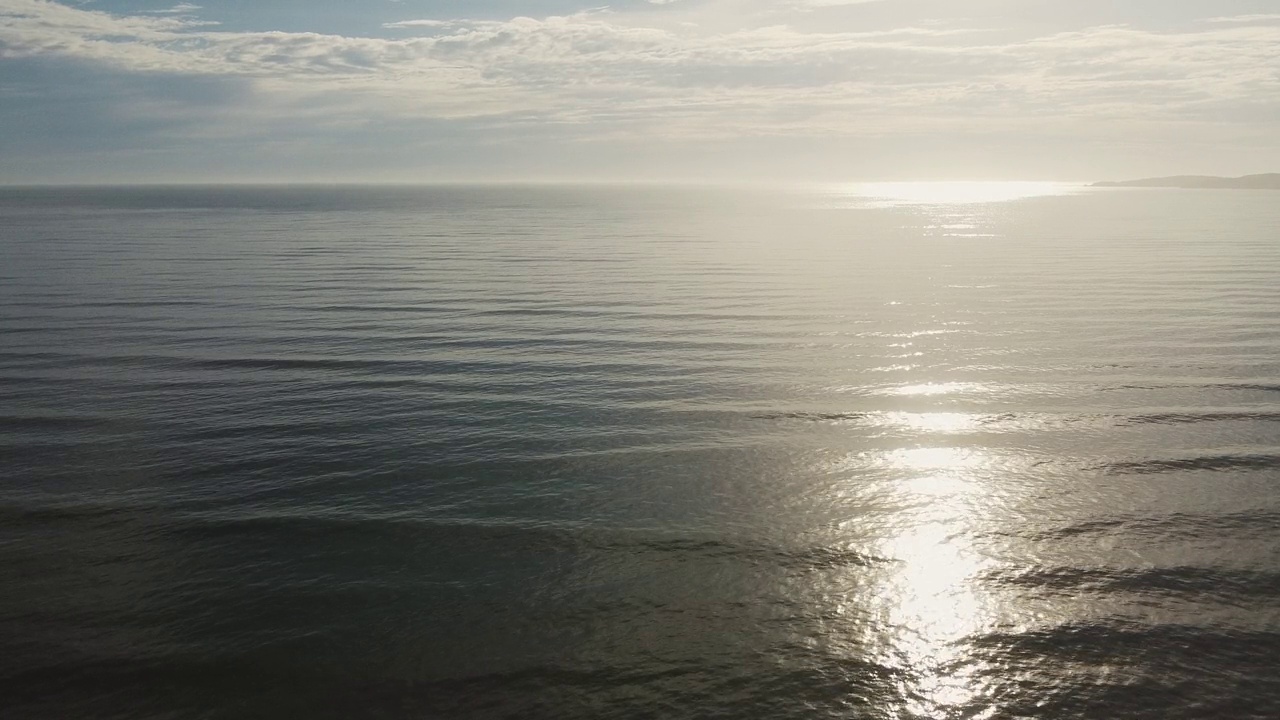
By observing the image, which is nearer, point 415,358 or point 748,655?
point 748,655

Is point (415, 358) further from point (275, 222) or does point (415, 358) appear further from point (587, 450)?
point (275, 222)

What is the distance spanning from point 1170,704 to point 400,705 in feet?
32.6

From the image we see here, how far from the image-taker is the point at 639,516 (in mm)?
17578

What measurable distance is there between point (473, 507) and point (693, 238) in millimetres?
84229

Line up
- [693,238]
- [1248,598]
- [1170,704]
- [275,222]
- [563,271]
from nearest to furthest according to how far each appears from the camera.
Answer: [1170,704], [1248,598], [563,271], [693,238], [275,222]

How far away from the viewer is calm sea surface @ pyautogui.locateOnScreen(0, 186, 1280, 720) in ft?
39.8

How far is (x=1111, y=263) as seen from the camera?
67.1m

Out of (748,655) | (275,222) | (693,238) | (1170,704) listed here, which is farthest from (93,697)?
(275,222)

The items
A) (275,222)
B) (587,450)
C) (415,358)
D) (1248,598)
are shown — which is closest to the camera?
(1248,598)

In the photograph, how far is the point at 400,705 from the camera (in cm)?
1154

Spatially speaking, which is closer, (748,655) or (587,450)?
(748,655)

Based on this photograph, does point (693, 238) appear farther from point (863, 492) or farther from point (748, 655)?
point (748, 655)

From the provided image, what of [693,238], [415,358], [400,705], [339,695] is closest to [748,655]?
[400,705]

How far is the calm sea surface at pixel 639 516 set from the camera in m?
12.1
